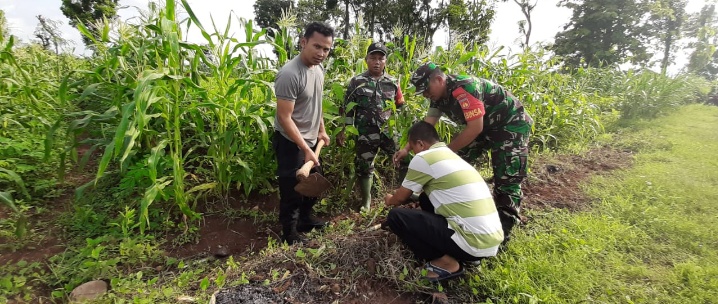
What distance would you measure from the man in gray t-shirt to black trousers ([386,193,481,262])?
69cm

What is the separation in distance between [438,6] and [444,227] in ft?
56.2

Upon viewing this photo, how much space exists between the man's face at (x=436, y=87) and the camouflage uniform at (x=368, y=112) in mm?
524

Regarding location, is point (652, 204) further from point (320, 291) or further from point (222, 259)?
point (222, 259)

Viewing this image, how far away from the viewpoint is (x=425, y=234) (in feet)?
6.19

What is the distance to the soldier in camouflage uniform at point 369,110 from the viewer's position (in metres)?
2.67

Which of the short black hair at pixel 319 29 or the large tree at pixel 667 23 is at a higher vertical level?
the large tree at pixel 667 23

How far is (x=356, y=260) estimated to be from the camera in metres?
1.97

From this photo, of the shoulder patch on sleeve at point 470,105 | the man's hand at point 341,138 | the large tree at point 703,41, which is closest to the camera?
the shoulder patch on sleeve at point 470,105

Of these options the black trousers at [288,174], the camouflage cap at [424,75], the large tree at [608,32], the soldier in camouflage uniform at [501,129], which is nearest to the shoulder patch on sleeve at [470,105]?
the soldier in camouflage uniform at [501,129]

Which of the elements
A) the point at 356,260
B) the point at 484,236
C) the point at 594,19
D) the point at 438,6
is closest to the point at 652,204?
the point at 484,236

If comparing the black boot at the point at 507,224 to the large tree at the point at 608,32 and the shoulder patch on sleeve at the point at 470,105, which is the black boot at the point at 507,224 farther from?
the large tree at the point at 608,32

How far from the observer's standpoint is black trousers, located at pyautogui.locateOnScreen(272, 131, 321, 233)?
2.27m

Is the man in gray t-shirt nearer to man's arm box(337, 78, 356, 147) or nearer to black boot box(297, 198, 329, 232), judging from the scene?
black boot box(297, 198, 329, 232)

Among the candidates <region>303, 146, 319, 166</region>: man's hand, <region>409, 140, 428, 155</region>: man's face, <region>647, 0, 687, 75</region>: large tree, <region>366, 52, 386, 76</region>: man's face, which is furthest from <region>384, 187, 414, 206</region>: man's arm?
<region>647, 0, 687, 75</region>: large tree
